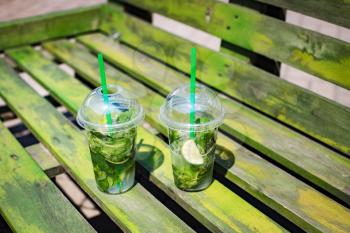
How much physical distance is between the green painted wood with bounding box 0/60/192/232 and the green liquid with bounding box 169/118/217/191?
0.12 m

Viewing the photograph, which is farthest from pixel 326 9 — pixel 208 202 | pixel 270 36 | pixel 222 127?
pixel 208 202

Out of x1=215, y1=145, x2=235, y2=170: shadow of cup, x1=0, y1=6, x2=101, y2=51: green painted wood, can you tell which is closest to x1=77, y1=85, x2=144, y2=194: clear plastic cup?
x1=215, y1=145, x2=235, y2=170: shadow of cup

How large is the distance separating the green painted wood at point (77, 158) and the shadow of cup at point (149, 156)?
0.38ft

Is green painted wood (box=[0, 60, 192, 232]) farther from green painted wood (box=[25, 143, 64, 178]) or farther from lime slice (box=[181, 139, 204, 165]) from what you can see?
lime slice (box=[181, 139, 204, 165])

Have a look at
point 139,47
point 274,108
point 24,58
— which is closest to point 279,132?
point 274,108

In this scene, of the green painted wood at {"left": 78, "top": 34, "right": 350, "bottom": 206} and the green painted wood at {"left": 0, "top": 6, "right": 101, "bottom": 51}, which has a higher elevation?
the green painted wood at {"left": 0, "top": 6, "right": 101, "bottom": 51}

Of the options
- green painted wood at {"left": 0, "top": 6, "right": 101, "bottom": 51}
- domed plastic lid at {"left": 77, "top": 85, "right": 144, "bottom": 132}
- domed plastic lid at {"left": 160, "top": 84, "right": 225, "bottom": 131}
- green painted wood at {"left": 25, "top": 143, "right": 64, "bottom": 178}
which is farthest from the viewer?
green painted wood at {"left": 0, "top": 6, "right": 101, "bottom": 51}

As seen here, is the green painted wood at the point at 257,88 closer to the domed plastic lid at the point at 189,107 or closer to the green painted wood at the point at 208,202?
the green painted wood at the point at 208,202

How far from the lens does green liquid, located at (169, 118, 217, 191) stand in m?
1.44

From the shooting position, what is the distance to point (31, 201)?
156cm

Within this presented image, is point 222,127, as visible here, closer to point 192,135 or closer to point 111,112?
point 192,135

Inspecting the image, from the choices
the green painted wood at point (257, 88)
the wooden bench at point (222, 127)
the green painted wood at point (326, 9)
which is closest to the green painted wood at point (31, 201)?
the wooden bench at point (222, 127)

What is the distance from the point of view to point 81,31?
10.1 ft

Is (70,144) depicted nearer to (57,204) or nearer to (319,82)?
(57,204)
